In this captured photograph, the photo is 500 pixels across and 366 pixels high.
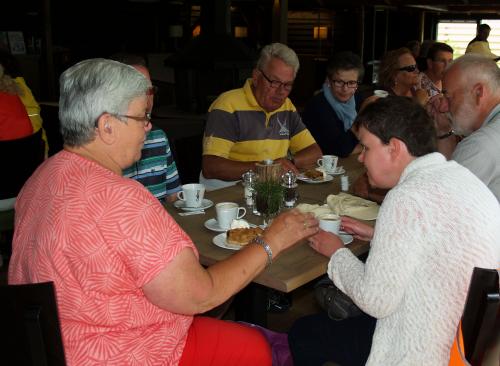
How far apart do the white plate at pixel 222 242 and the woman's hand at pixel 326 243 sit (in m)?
0.26

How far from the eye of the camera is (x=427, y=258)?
4.65 ft

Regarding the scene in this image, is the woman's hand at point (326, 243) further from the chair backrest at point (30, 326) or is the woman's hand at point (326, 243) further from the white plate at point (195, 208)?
the chair backrest at point (30, 326)

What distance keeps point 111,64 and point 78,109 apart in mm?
139

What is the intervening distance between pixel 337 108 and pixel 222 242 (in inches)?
85.2

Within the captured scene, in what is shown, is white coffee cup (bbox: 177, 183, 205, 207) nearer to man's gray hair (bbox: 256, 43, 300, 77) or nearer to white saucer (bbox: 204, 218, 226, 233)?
white saucer (bbox: 204, 218, 226, 233)

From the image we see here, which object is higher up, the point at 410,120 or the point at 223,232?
the point at 410,120

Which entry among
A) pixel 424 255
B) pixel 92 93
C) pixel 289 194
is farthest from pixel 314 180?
pixel 92 93

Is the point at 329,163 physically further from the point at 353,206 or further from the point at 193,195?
the point at 193,195

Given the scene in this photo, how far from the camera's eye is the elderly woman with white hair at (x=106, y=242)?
4.24 ft

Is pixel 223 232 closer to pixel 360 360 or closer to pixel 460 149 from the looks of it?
pixel 360 360

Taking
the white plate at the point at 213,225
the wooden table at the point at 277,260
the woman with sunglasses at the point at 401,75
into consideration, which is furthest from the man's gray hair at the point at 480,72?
the woman with sunglasses at the point at 401,75

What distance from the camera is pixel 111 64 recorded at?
54.8 inches

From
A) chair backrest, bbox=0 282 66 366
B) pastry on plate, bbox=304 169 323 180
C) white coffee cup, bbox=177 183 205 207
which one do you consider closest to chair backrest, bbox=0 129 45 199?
white coffee cup, bbox=177 183 205 207

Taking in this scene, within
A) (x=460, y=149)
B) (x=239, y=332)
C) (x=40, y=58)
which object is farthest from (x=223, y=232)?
(x=40, y=58)
